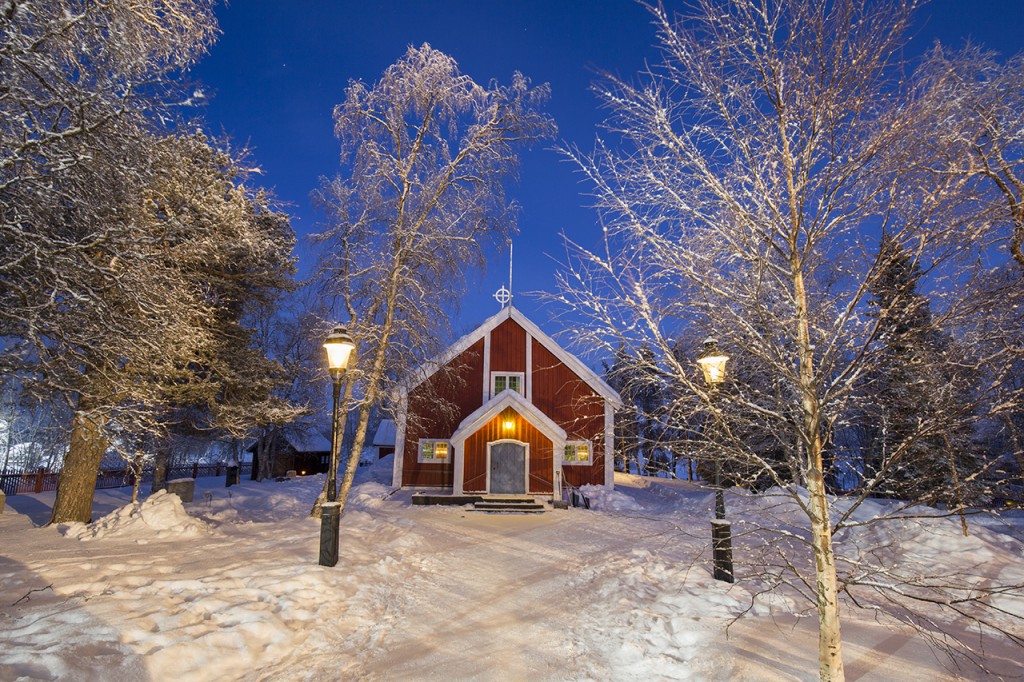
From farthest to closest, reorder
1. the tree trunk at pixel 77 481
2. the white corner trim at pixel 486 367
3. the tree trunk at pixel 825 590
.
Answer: the white corner trim at pixel 486 367
the tree trunk at pixel 77 481
the tree trunk at pixel 825 590

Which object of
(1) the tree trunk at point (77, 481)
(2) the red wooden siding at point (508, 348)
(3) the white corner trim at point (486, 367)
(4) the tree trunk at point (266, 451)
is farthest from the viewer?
(4) the tree trunk at point (266, 451)

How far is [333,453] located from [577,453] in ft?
Result: 45.0

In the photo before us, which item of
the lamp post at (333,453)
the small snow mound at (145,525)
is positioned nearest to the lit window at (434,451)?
the small snow mound at (145,525)

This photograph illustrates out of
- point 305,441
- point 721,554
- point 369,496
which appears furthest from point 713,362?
point 305,441

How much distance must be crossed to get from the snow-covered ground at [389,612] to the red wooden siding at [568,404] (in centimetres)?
1096

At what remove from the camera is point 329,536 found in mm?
7098

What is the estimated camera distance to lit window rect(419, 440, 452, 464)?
20.3 m

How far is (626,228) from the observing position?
416 centimetres

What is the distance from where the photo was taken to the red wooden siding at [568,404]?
20.6 meters

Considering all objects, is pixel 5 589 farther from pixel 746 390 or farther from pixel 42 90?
pixel 746 390

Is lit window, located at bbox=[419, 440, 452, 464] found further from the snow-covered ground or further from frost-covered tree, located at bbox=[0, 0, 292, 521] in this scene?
frost-covered tree, located at bbox=[0, 0, 292, 521]

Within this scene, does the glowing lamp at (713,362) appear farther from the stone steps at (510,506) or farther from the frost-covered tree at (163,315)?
the stone steps at (510,506)

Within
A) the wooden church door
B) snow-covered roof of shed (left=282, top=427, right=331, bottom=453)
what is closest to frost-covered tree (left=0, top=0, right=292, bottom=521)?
the wooden church door

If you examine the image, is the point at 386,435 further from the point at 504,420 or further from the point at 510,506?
the point at 510,506
